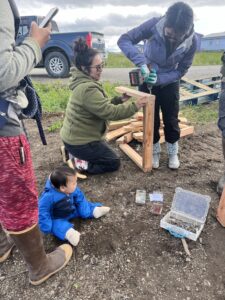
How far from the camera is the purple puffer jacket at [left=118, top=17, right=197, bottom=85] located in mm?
3164

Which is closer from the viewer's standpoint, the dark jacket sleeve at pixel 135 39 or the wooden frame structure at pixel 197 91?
the dark jacket sleeve at pixel 135 39

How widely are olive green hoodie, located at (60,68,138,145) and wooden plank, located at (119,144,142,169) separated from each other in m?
0.60

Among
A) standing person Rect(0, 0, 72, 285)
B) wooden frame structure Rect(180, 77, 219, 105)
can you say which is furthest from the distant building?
standing person Rect(0, 0, 72, 285)

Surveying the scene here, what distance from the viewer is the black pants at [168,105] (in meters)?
3.50

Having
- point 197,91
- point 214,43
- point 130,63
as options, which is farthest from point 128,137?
point 214,43

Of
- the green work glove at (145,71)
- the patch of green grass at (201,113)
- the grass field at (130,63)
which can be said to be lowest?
the grass field at (130,63)

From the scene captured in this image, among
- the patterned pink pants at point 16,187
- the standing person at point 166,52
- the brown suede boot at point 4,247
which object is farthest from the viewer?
the standing person at point 166,52

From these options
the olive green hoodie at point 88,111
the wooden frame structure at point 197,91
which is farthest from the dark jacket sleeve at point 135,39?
the wooden frame structure at point 197,91

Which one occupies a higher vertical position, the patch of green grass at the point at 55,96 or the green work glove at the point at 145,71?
the green work glove at the point at 145,71

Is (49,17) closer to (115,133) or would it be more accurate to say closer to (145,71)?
(145,71)

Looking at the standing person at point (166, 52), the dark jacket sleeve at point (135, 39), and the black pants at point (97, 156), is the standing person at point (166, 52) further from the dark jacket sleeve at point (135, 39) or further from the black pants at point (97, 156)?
the black pants at point (97, 156)

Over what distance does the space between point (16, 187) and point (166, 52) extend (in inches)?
93.7

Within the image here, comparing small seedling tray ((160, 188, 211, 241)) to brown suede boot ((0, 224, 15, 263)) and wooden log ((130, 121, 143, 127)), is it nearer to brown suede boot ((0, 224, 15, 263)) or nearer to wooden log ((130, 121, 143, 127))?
brown suede boot ((0, 224, 15, 263))

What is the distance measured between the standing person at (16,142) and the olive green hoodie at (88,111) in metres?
1.51
